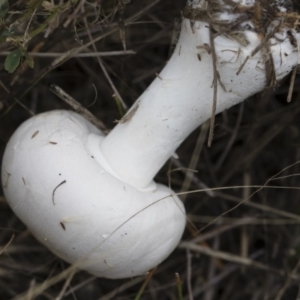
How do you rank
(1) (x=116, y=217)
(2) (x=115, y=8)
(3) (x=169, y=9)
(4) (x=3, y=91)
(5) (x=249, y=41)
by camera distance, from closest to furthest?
(5) (x=249, y=41) < (1) (x=116, y=217) < (2) (x=115, y=8) < (4) (x=3, y=91) < (3) (x=169, y=9)

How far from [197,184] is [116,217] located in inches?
18.9

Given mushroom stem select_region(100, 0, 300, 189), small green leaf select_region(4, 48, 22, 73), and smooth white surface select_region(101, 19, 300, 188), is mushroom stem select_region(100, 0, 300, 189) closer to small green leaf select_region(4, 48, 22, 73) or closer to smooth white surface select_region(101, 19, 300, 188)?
smooth white surface select_region(101, 19, 300, 188)

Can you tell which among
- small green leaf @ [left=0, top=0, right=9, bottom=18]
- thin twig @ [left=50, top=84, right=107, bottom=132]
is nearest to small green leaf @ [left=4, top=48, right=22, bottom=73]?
small green leaf @ [left=0, top=0, right=9, bottom=18]

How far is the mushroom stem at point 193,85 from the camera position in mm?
890

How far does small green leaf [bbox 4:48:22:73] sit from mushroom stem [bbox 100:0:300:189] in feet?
0.75

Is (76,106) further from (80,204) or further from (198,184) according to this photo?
(198,184)

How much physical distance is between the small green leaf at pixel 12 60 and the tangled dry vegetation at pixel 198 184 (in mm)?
254

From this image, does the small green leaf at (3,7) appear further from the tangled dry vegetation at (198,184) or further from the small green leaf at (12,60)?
the tangled dry vegetation at (198,184)

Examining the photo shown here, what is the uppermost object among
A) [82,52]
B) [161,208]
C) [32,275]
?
[82,52]

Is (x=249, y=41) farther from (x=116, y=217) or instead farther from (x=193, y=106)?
(x=116, y=217)

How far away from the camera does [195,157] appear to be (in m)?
1.40

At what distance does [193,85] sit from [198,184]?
50cm

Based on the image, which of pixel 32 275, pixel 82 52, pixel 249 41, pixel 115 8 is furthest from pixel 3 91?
pixel 249 41

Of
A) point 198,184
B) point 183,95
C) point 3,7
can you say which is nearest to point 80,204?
point 183,95
